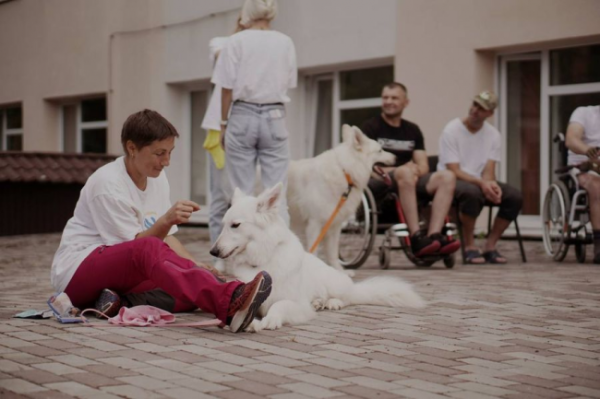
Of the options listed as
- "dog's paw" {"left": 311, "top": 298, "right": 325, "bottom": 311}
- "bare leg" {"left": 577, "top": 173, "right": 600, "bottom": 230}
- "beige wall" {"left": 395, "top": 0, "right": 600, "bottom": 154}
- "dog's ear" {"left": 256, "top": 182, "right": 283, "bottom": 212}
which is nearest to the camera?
"dog's ear" {"left": 256, "top": 182, "right": 283, "bottom": 212}

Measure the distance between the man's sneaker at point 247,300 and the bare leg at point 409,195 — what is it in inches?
170

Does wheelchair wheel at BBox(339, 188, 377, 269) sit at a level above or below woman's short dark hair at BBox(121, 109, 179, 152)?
below

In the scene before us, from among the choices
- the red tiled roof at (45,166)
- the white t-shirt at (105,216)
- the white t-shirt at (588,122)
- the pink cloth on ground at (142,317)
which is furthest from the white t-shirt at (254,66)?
the red tiled roof at (45,166)

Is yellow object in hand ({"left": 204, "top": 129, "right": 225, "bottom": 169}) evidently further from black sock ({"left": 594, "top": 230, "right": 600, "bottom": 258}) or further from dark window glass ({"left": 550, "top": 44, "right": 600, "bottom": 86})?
dark window glass ({"left": 550, "top": 44, "right": 600, "bottom": 86})

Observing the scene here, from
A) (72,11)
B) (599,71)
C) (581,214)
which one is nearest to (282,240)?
(581,214)

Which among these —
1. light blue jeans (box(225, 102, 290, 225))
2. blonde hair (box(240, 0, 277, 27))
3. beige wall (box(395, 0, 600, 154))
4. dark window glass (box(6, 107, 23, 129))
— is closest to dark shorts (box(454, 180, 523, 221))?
light blue jeans (box(225, 102, 290, 225))

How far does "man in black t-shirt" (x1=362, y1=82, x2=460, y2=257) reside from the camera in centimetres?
889

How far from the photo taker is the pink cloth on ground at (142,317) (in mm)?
5172

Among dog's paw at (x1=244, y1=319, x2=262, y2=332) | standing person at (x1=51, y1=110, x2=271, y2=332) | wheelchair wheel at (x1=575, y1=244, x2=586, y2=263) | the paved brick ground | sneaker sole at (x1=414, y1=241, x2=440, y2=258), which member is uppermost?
standing person at (x1=51, y1=110, x2=271, y2=332)

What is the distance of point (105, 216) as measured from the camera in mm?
5352

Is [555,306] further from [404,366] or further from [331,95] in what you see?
[331,95]

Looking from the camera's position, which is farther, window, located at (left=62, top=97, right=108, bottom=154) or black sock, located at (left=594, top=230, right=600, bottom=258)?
window, located at (left=62, top=97, right=108, bottom=154)

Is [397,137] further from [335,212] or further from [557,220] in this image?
[557,220]

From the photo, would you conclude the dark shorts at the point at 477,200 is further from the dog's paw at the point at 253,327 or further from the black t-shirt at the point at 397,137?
the dog's paw at the point at 253,327
